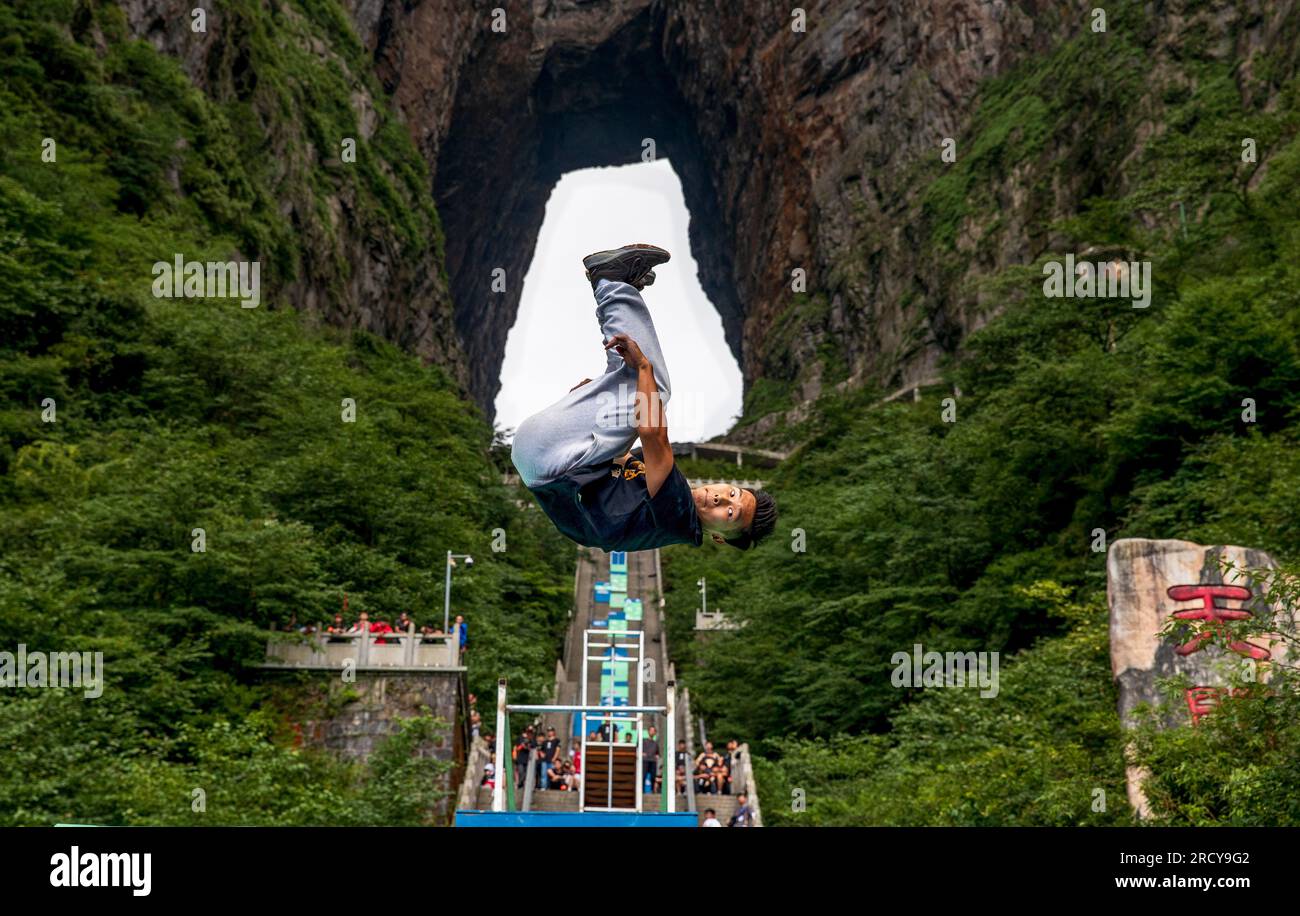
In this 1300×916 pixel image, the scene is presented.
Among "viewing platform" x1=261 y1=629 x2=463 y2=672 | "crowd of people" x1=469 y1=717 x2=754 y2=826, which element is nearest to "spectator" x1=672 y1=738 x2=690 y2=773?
"crowd of people" x1=469 y1=717 x2=754 y2=826

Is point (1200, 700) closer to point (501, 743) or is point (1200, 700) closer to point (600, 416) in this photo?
point (501, 743)

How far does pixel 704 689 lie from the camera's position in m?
27.3

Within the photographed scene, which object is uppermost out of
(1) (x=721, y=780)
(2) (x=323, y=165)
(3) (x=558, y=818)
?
(2) (x=323, y=165)

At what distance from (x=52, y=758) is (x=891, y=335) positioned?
170 ft

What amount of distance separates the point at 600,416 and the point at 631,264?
0.50 meters

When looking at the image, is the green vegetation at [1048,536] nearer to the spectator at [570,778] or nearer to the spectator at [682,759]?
the spectator at [682,759]

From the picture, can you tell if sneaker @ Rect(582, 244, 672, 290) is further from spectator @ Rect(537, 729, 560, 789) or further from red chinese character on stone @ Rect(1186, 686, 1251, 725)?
spectator @ Rect(537, 729, 560, 789)

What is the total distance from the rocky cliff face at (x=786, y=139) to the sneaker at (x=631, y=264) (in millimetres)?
36442

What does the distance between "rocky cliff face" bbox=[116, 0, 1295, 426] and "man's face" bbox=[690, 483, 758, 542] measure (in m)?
36.4

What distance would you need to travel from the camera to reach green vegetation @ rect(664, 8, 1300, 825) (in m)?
13.3

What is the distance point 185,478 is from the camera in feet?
68.8

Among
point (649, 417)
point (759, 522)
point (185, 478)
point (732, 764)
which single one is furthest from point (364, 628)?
point (649, 417)
